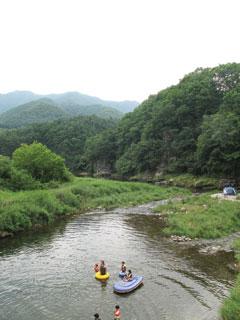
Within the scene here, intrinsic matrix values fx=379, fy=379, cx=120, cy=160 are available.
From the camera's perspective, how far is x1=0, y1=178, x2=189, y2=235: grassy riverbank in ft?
136

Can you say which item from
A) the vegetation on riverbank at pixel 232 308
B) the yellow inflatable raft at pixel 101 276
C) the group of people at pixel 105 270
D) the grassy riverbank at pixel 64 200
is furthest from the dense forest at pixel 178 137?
the vegetation on riverbank at pixel 232 308

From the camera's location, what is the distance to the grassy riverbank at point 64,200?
41562 millimetres

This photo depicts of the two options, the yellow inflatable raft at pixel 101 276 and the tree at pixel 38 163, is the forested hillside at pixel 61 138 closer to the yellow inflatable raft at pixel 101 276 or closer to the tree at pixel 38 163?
the tree at pixel 38 163

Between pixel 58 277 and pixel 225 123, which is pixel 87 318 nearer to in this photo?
pixel 58 277

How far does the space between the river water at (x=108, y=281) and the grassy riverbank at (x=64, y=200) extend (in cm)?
261

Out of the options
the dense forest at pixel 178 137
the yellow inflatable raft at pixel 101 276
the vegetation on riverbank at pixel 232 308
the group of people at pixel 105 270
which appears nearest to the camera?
the vegetation on riverbank at pixel 232 308

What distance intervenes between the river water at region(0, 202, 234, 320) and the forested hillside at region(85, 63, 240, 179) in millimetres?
48079

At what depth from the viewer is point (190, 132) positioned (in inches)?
4003

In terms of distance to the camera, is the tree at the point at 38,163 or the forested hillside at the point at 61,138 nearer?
the tree at the point at 38,163

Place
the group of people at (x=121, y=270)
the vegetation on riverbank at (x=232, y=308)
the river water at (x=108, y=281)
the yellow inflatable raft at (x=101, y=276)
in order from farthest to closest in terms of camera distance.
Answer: the yellow inflatable raft at (x=101, y=276) < the river water at (x=108, y=281) < the group of people at (x=121, y=270) < the vegetation on riverbank at (x=232, y=308)

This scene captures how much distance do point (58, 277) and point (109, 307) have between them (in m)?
6.48

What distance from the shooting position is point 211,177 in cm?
8725

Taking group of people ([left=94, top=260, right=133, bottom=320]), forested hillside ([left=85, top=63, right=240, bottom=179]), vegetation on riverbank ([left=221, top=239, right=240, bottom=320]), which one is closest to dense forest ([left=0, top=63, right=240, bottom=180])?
forested hillside ([left=85, top=63, right=240, bottom=179])

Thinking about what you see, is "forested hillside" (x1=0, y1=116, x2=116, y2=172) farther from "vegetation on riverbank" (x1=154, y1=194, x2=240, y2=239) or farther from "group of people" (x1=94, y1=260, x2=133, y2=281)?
"group of people" (x1=94, y1=260, x2=133, y2=281)
